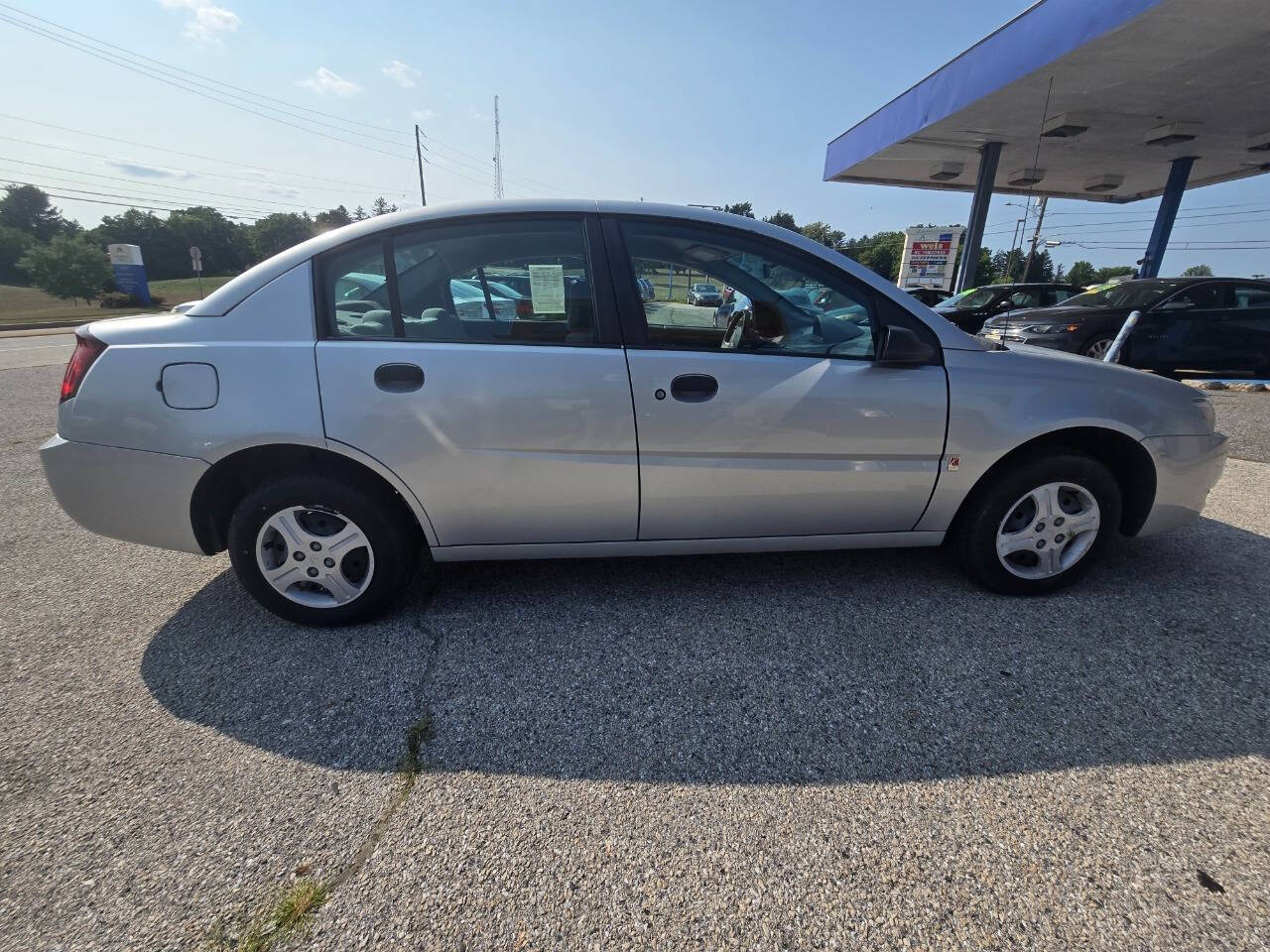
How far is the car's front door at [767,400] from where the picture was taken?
2.31 m

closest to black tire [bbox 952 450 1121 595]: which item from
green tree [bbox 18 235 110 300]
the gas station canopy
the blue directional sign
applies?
the gas station canopy

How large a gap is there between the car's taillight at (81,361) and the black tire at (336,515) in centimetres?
73

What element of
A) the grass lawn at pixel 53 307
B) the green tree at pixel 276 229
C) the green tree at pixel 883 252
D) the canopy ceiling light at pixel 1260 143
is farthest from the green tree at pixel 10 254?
the canopy ceiling light at pixel 1260 143

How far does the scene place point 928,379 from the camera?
2.42 m

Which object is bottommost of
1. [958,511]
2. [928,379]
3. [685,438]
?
[958,511]

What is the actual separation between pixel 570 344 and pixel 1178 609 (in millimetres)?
2879

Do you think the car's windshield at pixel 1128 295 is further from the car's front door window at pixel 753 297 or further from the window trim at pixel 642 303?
the car's front door window at pixel 753 297

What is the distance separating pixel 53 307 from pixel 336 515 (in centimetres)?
4846

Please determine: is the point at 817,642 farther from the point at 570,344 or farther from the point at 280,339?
the point at 280,339

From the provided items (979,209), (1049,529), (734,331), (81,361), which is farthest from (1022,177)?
(81,361)

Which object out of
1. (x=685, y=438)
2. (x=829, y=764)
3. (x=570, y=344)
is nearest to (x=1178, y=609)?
(x=829, y=764)

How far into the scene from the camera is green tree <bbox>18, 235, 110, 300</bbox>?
40500 mm

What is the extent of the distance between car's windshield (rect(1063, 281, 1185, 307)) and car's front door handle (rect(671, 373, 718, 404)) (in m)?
9.09

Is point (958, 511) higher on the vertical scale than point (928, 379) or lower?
lower
